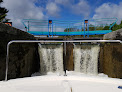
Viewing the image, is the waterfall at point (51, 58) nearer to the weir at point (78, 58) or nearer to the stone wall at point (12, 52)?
the weir at point (78, 58)

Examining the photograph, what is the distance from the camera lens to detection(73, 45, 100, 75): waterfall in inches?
221

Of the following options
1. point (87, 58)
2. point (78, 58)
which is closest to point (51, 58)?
point (78, 58)

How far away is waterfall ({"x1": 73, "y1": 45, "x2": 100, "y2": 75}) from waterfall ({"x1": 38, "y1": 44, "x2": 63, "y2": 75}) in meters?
1.22

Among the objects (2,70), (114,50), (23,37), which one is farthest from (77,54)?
(2,70)

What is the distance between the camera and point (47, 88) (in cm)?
122

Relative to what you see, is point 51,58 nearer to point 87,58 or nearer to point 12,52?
point 87,58

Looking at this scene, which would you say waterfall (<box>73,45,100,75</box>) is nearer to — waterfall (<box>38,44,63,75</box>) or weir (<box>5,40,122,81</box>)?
weir (<box>5,40,122,81</box>)

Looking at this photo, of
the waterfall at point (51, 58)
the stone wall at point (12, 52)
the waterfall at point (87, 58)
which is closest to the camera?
the stone wall at point (12, 52)

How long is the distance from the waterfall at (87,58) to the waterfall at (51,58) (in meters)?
1.22

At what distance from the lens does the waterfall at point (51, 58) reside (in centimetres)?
592

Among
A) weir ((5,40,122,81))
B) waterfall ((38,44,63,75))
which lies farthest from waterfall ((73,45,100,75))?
waterfall ((38,44,63,75))

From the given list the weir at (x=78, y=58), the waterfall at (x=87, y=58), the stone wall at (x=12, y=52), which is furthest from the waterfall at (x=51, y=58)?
the stone wall at (x=12, y=52)

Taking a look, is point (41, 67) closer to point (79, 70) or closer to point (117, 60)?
point (79, 70)

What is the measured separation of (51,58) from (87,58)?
253 centimetres
